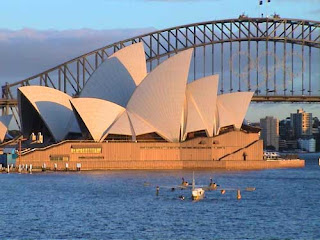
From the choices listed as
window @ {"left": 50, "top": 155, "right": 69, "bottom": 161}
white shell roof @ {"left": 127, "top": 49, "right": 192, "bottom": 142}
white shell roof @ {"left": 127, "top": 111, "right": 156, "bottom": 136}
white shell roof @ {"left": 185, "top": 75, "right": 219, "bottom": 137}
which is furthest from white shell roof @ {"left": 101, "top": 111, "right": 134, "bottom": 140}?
white shell roof @ {"left": 185, "top": 75, "right": 219, "bottom": 137}

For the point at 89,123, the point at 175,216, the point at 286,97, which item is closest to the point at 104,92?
the point at 89,123

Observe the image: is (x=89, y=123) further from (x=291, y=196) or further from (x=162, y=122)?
(x=291, y=196)

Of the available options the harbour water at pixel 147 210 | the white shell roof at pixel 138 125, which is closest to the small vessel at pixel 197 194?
the harbour water at pixel 147 210

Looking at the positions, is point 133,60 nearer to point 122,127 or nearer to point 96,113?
point 96,113

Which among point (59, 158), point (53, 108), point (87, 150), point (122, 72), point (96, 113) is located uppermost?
point (122, 72)

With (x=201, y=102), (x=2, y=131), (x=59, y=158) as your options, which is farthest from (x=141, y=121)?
(x=2, y=131)
